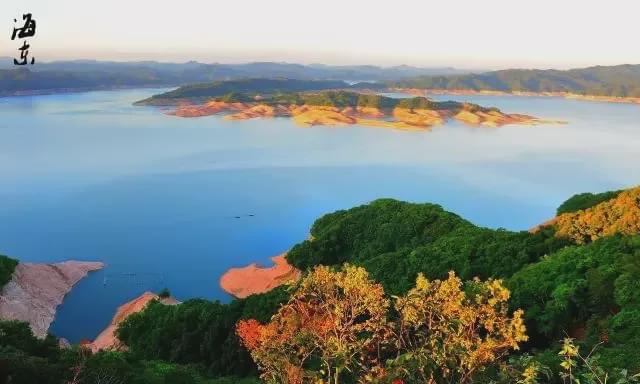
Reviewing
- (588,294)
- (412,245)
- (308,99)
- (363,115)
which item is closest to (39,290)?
(412,245)

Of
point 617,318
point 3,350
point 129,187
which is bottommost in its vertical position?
point 129,187

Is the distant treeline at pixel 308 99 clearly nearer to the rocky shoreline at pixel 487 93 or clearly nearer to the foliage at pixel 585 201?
the rocky shoreline at pixel 487 93

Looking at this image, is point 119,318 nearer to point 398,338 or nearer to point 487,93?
point 398,338

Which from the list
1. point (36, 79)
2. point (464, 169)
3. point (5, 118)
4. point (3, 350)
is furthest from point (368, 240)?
point (36, 79)

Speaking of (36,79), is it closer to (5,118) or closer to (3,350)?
(5,118)

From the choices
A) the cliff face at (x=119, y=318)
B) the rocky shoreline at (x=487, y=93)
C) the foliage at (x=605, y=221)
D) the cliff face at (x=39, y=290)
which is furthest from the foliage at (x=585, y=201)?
the rocky shoreline at (x=487, y=93)

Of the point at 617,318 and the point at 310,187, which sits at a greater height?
the point at 617,318

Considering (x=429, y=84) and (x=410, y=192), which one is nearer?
(x=410, y=192)
